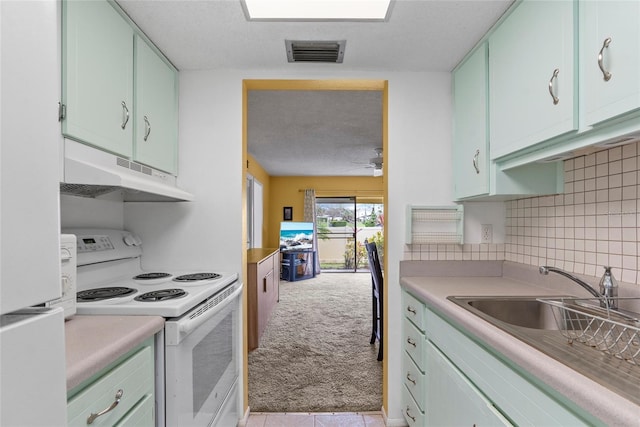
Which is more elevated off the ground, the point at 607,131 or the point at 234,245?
the point at 607,131

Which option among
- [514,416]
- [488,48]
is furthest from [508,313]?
[488,48]

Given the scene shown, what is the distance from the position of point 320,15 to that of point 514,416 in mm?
1653

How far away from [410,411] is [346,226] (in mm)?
5975

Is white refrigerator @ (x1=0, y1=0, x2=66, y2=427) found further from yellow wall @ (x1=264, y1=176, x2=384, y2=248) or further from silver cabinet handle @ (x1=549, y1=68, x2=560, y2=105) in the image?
yellow wall @ (x1=264, y1=176, x2=384, y2=248)

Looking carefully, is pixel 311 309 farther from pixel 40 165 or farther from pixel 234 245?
pixel 40 165

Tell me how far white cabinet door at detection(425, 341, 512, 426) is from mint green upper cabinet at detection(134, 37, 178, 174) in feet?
5.49

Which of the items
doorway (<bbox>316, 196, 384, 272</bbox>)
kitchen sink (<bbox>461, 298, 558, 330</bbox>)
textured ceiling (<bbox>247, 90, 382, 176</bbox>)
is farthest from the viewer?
doorway (<bbox>316, 196, 384, 272</bbox>)

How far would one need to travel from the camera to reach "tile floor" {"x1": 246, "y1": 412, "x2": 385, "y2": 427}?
1985 millimetres

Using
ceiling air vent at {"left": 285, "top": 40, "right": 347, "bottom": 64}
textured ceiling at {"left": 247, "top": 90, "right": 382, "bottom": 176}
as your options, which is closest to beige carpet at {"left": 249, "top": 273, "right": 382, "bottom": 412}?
ceiling air vent at {"left": 285, "top": 40, "right": 347, "bottom": 64}

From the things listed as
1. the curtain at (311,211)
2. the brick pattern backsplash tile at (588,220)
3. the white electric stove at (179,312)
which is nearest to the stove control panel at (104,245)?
the white electric stove at (179,312)

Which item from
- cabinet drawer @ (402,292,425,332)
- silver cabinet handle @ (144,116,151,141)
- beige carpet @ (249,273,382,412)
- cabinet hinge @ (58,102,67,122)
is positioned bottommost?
beige carpet @ (249,273,382,412)

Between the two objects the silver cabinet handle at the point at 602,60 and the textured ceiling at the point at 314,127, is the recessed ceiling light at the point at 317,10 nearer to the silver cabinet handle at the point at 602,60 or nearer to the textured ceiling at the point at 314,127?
the silver cabinet handle at the point at 602,60

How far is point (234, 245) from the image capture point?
1999 mm

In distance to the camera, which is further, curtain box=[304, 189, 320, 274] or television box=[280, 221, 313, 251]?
curtain box=[304, 189, 320, 274]
